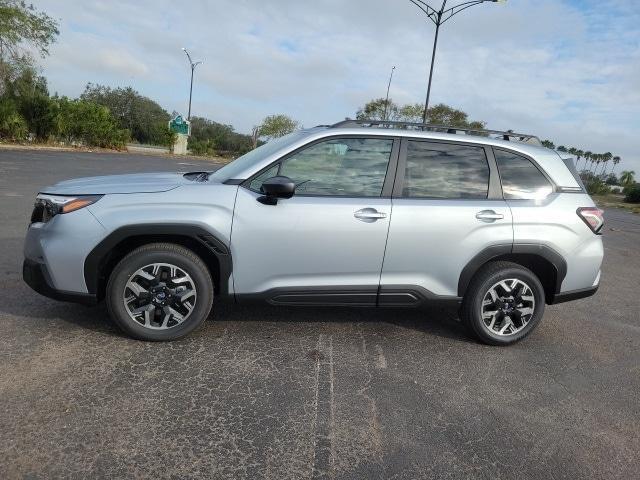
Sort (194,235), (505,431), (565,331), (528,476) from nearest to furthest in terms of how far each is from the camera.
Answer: (528,476) → (505,431) → (194,235) → (565,331)

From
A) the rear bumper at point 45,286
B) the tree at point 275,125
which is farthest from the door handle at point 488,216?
the tree at point 275,125

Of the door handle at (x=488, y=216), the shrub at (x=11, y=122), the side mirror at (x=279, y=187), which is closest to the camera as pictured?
the side mirror at (x=279, y=187)

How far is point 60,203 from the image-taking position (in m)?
3.47

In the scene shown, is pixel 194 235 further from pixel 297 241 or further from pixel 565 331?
pixel 565 331

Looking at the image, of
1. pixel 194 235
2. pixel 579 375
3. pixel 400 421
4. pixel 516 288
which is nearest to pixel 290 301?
pixel 194 235

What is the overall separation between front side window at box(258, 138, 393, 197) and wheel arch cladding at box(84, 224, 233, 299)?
29.1 inches

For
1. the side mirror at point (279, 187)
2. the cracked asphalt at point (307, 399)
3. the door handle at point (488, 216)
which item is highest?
the side mirror at point (279, 187)

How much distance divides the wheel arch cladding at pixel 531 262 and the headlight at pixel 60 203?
2.85 meters

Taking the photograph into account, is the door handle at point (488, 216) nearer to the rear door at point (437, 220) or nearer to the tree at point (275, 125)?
the rear door at point (437, 220)

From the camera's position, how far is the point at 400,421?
9.52 ft

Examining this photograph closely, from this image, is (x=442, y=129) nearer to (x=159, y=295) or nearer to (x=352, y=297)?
(x=352, y=297)

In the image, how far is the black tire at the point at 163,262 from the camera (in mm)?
3475

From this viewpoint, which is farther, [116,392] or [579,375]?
[579,375]

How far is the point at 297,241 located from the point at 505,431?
182 centimetres
